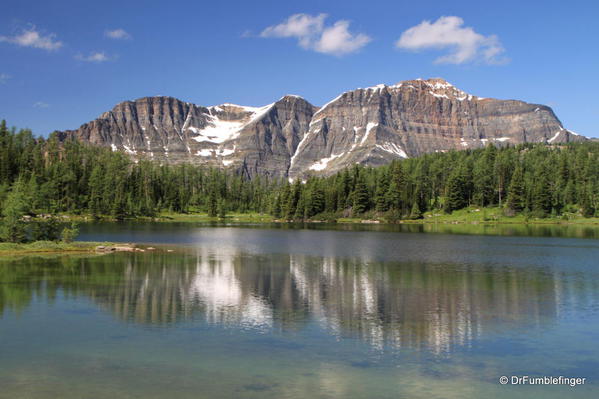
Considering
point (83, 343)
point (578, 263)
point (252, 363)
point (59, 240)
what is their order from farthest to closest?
1. point (59, 240)
2. point (578, 263)
3. point (83, 343)
4. point (252, 363)

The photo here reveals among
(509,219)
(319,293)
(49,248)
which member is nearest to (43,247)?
(49,248)

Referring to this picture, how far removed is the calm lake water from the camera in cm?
2067

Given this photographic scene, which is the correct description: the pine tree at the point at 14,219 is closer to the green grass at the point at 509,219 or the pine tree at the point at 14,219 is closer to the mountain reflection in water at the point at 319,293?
the mountain reflection in water at the point at 319,293

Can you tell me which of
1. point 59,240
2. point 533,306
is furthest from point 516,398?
point 59,240

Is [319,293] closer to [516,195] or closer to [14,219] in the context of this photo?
[14,219]

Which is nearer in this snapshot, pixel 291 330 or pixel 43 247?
pixel 291 330

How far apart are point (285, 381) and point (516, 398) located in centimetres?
946

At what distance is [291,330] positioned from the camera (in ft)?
96.5

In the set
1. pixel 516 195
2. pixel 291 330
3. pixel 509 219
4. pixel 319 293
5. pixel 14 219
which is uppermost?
pixel 516 195

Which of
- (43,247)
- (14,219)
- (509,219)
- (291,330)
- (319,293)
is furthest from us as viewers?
(509,219)

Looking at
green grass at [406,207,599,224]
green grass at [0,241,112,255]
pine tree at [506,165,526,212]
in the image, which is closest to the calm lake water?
green grass at [0,241,112,255]

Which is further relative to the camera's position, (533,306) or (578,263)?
(578,263)

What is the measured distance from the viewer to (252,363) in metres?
23.2

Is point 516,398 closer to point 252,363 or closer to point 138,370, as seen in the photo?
point 252,363
